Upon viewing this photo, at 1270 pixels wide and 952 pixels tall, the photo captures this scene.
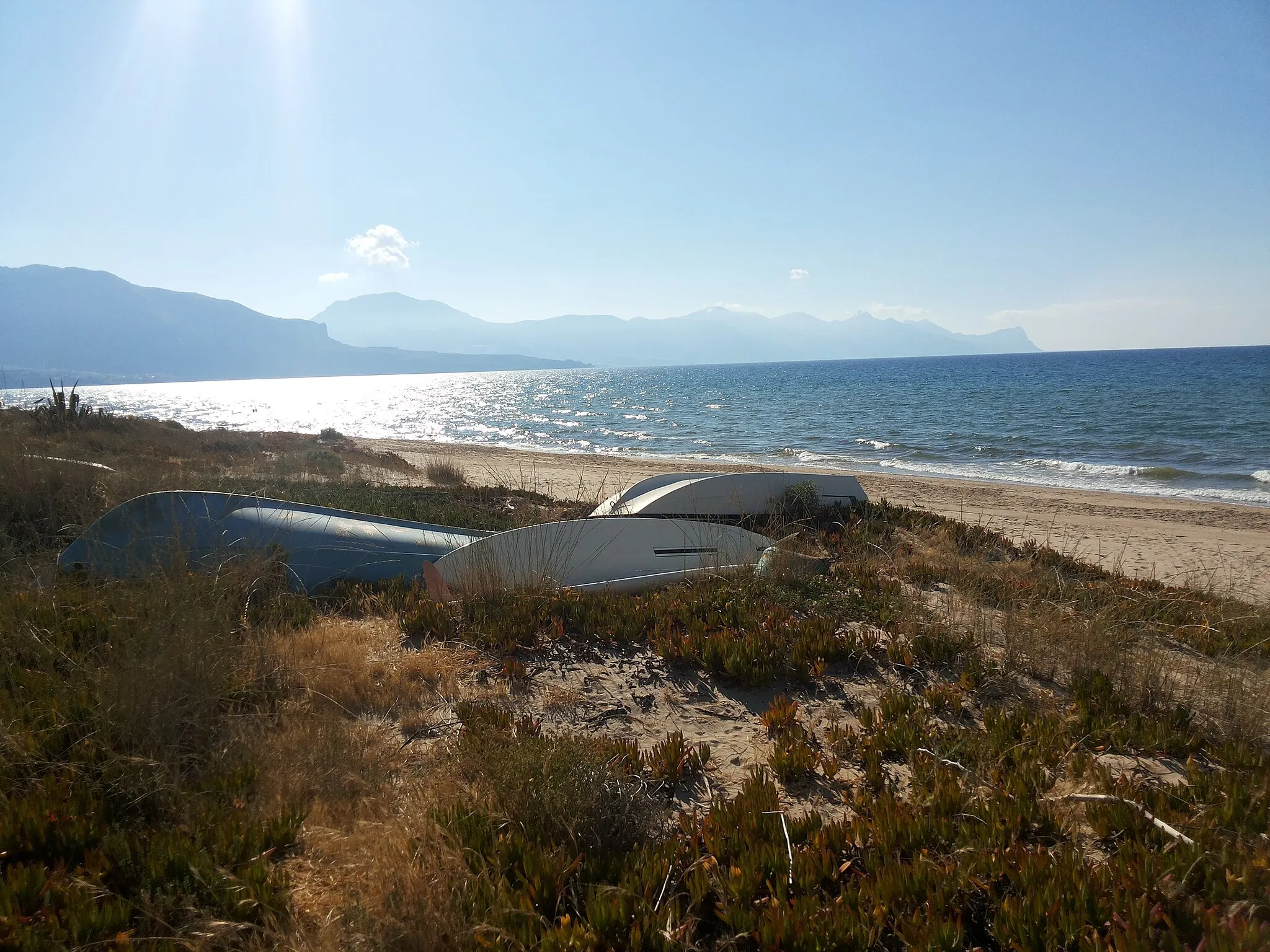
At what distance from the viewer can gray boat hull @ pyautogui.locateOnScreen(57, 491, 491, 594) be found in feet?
18.3

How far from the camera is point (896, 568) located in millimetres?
6980

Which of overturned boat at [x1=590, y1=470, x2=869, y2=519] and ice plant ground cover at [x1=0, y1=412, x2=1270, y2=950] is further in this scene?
overturned boat at [x1=590, y1=470, x2=869, y2=519]

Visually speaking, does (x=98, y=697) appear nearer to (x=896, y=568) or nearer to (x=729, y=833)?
(x=729, y=833)

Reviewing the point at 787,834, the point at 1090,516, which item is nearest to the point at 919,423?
the point at 1090,516

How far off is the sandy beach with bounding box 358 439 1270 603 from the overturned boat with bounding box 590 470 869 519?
80 centimetres

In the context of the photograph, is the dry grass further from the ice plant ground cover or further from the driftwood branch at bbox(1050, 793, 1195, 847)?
the driftwood branch at bbox(1050, 793, 1195, 847)

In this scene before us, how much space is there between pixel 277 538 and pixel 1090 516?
15.0 metres

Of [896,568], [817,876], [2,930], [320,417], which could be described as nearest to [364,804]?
[2,930]

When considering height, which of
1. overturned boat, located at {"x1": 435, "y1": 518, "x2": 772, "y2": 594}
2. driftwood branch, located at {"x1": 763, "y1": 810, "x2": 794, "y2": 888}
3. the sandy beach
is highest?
overturned boat, located at {"x1": 435, "y1": 518, "x2": 772, "y2": 594}

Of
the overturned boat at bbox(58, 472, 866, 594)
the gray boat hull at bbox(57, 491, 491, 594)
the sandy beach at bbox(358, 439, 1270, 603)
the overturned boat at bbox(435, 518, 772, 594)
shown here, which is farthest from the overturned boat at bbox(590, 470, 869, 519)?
the gray boat hull at bbox(57, 491, 491, 594)

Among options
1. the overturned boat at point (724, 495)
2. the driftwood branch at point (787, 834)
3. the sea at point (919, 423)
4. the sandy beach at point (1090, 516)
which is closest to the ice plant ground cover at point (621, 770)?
the driftwood branch at point (787, 834)

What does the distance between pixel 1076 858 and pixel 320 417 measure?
5784cm

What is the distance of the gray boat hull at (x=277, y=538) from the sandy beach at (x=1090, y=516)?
212 centimetres

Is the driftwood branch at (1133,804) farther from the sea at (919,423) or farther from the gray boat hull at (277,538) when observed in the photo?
the sea at (919,423)
